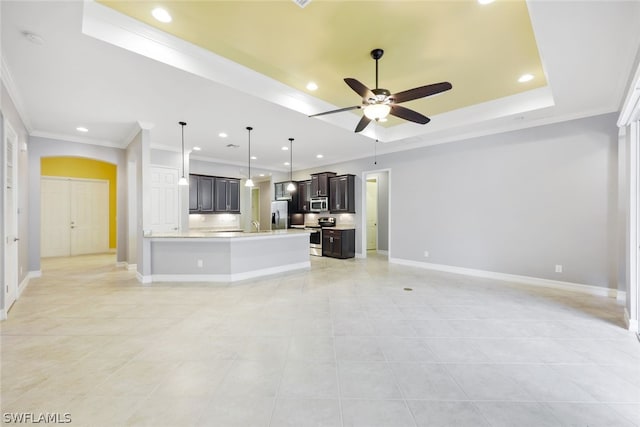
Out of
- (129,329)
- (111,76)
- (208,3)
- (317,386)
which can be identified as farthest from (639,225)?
(111,76)

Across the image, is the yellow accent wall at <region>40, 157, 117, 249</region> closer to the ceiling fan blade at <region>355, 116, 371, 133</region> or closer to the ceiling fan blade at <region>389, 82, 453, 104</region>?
the ceiling fan blade at <region>355, 116, 371, 133</region>

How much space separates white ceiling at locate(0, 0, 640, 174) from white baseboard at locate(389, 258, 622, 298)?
277 cm

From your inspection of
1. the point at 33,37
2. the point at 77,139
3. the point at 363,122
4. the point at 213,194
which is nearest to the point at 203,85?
the point at 33,37

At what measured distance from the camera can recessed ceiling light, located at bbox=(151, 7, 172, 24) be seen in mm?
2537

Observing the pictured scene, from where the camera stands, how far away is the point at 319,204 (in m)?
8.27

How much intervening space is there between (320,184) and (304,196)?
0.82 m

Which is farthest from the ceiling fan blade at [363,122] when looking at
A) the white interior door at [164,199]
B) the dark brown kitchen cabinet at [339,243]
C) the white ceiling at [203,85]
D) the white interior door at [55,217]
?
the white interior door at [55,217]

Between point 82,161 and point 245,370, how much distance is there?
977cm

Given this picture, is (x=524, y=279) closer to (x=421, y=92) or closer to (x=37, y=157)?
(x=421, y=92)

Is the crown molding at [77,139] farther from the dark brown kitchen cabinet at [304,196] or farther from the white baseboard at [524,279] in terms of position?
the white baseboard at [524,279]

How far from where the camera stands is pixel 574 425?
1.64 meters

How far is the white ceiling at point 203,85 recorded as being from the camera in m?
2.40

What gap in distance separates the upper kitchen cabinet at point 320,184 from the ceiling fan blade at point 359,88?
504 centimetres

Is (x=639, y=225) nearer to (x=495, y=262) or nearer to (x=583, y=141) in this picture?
(x=583, y=141)
